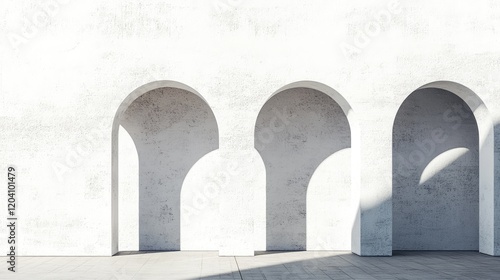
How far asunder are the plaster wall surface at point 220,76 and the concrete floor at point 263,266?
1.98ft

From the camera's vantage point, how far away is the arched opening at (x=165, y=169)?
47.4 feet

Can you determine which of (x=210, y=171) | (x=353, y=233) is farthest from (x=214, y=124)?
(x=353, y=233)

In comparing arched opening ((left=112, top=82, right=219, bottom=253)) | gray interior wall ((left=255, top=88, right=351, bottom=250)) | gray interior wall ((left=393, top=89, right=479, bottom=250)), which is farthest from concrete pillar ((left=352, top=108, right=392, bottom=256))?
arched opening ((left=112, top=82, right=219, bottom=253))

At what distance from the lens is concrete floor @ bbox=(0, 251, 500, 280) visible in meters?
10.9

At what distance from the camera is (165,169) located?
1453cm

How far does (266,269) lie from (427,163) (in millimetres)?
5671

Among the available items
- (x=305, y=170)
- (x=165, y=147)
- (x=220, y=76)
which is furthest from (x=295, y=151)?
(x=165, y=147)

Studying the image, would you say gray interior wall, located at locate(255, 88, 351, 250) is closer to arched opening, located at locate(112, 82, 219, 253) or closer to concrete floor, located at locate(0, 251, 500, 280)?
concrete floor, located at locate(0, 251, 500, 280)

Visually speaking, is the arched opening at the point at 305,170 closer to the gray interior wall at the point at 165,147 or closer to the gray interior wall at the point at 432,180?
the gray interior wall at the point at 432,180

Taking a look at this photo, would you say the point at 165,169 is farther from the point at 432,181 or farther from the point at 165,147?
the point at 432,181

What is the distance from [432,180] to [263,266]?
18.0 ft

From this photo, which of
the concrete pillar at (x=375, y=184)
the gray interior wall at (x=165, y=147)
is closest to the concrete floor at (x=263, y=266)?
the concrete pillar at (x=375, y=184)

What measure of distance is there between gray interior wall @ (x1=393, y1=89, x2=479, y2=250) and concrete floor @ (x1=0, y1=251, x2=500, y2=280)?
92cm

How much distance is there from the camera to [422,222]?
1495 cm
